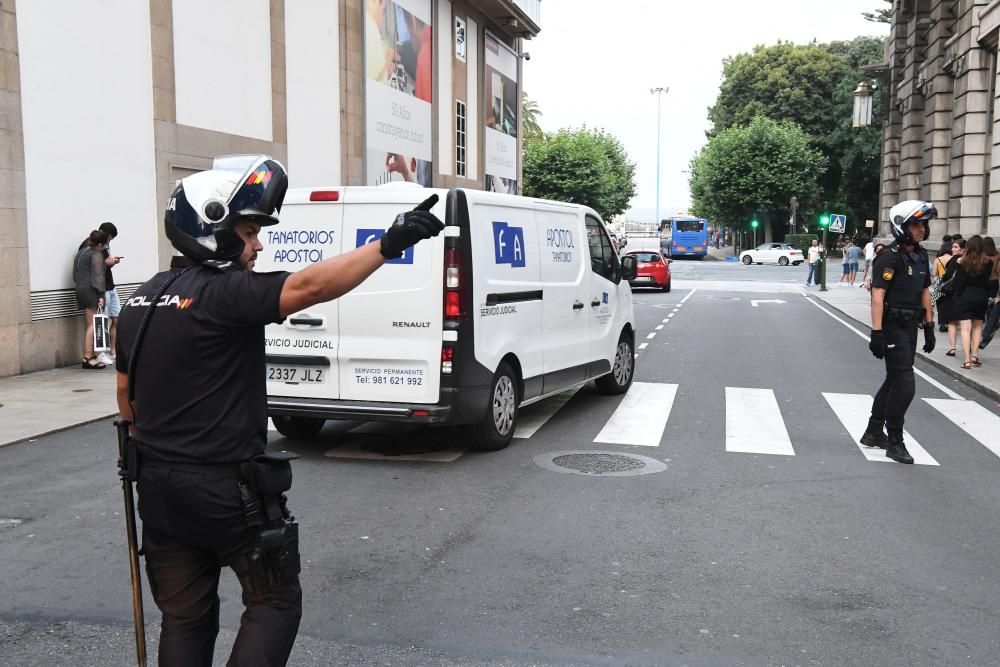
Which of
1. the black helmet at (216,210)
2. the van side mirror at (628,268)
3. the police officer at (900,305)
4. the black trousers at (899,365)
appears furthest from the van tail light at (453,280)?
the black helmet at (216,210)

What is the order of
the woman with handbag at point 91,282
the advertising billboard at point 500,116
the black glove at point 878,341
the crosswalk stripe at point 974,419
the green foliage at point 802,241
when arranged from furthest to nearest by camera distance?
the green foliage at point 802,241 → the advertising billboard at point 500,116 → the woman with handbag at point 91,282 → the crosswalk stripe at point 974,419 → the black glove at point 878,341

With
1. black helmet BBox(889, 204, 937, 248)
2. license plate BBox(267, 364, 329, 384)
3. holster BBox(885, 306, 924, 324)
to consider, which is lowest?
license plate BBox(267, 364, 329, 384)

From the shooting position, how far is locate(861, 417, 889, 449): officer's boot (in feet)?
27.0

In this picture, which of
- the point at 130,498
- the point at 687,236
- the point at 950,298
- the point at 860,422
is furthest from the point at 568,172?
the point at 130,498

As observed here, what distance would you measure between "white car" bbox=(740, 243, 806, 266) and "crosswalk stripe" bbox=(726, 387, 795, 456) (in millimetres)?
52695

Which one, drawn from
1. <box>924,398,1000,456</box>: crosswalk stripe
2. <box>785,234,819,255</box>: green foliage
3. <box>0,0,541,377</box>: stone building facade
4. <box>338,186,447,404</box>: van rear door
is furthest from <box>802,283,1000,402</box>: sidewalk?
<box>785,234,819,255</box>: green foliage

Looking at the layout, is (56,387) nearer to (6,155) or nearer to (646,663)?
(6,155)

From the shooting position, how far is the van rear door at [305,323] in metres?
7.62

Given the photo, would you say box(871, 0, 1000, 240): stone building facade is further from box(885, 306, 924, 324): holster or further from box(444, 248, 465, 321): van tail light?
box(444, 248, 465, 321): van tail light

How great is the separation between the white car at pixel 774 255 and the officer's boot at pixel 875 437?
2198 inches

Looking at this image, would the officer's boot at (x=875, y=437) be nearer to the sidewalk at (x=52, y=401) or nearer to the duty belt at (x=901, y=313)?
the duty belt at (x=901, y=313)

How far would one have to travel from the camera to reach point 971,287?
13.0 metres

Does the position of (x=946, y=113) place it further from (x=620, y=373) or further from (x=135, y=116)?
(x=135, y=116)

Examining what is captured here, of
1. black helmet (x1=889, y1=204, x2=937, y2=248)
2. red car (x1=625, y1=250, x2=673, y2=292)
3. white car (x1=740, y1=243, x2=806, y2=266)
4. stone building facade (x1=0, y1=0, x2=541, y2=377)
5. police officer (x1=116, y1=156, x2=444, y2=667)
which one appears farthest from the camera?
white car (x1=740, y1=243, x2=806, y2=266)
